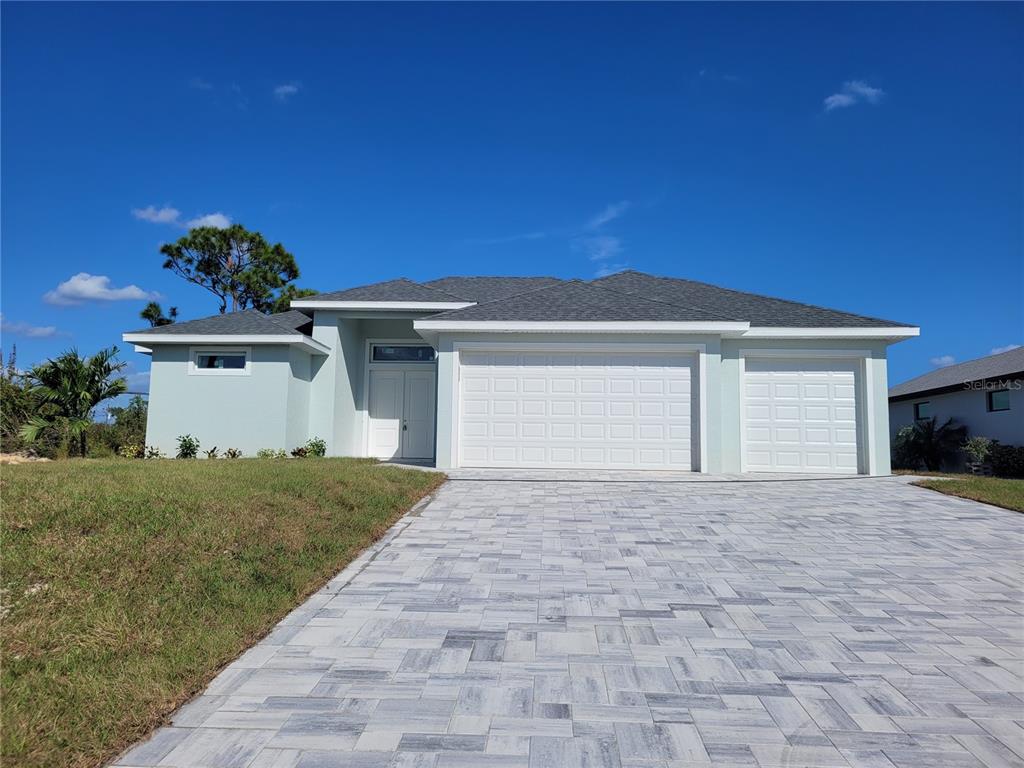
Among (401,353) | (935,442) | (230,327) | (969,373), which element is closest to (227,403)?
(230,327)

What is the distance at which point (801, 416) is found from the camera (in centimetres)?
1184

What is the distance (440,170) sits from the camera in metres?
16.6

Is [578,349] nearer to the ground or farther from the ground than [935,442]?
farther from the ground

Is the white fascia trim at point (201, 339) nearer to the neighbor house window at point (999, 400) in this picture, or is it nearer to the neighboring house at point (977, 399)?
the neighboring house at point (977, 399)

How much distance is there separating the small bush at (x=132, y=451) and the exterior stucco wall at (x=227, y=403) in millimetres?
610

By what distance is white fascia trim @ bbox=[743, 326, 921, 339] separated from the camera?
1152cm

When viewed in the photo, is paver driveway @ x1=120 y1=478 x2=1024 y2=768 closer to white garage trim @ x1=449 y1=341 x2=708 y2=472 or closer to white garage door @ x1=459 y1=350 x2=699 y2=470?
white garage trim @ x1=449 y1=341 x2=708 y2=472

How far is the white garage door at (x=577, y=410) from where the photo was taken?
1151cm

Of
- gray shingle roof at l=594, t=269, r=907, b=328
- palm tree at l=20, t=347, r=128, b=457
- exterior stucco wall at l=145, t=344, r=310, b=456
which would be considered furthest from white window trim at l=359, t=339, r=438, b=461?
palm tree at l=20, t=347, r=128, b=457

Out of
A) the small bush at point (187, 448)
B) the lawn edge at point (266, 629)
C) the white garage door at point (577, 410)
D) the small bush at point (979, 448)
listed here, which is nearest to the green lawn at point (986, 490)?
the white garage door at point (577, 410)

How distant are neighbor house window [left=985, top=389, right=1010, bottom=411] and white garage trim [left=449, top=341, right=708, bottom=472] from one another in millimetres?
10680

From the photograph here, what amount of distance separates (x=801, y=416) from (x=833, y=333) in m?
1.93

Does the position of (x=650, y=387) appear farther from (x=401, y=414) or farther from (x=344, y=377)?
(x=344, y=377)

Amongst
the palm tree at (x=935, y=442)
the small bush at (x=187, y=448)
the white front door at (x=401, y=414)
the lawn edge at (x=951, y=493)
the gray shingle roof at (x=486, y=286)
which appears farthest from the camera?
the palm tree at (x=935, y=442)
